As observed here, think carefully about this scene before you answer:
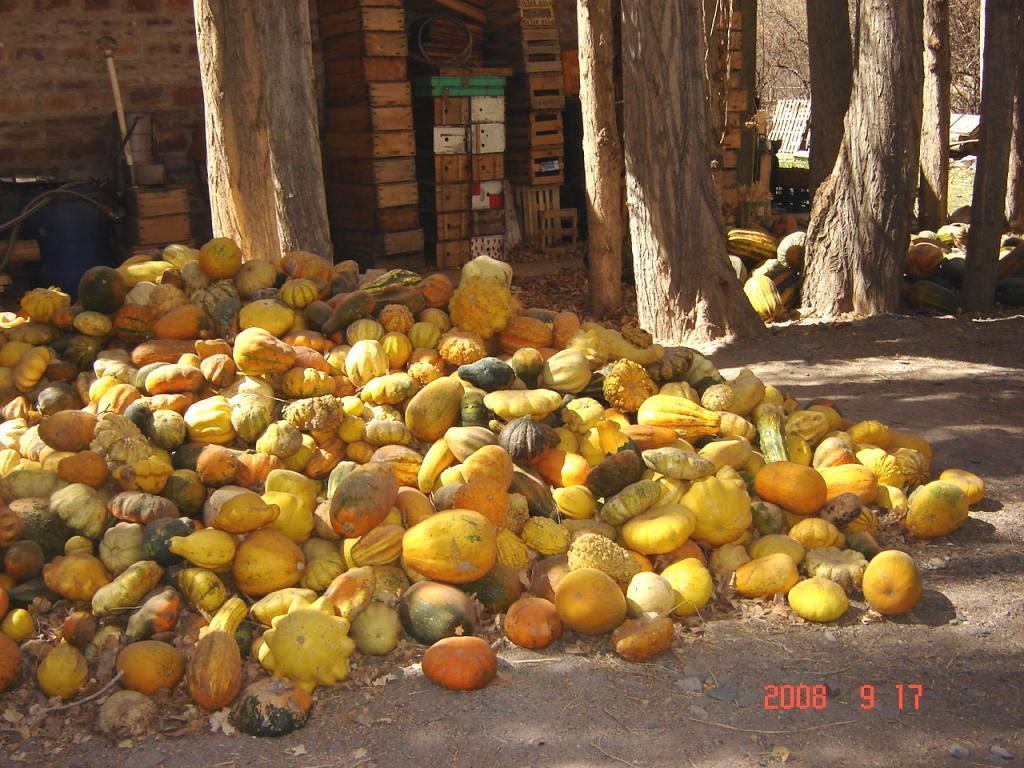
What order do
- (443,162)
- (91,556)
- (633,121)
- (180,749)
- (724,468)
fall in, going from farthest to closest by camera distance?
1. (443,162)
2. (633,121)
3. (724,468)
4. (91,556)
5. (180,749)

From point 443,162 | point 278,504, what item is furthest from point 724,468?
point 443,162

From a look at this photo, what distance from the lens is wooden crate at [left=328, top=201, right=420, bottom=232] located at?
1034 cm

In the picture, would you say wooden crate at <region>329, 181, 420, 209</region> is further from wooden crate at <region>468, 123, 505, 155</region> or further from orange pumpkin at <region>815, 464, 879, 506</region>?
orange pumpkin at <region>815, 464, 879, 506</region>

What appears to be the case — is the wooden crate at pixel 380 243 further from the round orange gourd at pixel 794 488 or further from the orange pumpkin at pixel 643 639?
the orange pumpkin at pixel 643 639

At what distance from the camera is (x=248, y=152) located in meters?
6.08

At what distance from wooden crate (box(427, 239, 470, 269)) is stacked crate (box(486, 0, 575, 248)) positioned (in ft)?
3.47

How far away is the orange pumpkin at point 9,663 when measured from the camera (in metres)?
3.00

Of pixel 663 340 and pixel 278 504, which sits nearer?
pixel 278 504

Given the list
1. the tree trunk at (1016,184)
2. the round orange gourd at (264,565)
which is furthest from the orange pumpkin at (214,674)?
the tree trunk at (1016,184)

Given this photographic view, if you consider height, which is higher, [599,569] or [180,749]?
[599,569]

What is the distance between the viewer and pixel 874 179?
8.00 m

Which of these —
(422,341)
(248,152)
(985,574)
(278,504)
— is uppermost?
(248,152)

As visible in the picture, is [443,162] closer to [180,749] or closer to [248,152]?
[248,152]

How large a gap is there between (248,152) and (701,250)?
11.4 ft
